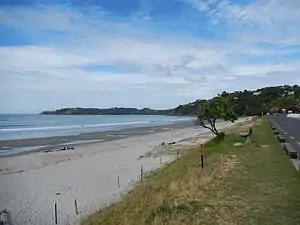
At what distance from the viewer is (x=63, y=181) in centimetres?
2131

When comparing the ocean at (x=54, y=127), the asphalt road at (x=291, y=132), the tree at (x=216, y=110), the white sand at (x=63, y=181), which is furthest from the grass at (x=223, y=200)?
the ocean at (x=54, y=127)

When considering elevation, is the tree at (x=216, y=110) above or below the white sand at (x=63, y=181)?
above

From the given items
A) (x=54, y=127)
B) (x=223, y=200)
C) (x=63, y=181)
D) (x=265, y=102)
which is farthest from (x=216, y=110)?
(x=265, y=102)

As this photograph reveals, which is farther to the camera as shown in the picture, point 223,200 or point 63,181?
point 63,181

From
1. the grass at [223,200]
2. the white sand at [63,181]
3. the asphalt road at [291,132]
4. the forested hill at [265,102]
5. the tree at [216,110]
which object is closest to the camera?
the grass at [223,200]

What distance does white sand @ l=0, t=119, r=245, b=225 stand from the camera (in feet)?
49.2

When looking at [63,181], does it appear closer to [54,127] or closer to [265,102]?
[54,127]

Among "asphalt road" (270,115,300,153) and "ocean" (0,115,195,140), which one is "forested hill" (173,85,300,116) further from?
"asphalt road" (270,115,300,153)

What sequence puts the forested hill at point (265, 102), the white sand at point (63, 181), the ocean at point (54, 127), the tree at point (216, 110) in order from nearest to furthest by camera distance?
the white sand at point (63, 181) < the tree at point (216, 110) < the ocean at point (54, 127) < the forested hill at point (265, 102)

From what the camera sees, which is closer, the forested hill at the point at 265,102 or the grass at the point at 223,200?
the grass at the point at 223,200

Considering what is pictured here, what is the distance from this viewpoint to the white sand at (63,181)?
15.0 meters

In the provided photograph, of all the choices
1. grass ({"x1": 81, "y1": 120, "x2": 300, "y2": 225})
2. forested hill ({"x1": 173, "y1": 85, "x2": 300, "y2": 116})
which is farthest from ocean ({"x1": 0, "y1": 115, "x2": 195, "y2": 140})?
forested hill ({"x1": 173, "y1": 85, "x2": 300, "y2": 116})

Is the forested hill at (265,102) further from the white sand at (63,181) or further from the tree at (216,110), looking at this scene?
the white sand at (63,181)

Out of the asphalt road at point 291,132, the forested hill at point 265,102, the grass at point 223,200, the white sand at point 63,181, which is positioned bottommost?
the white sand at point 63,181
